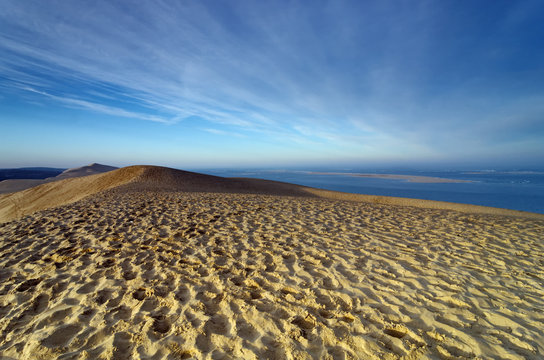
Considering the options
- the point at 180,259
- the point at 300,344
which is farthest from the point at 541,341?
the point at 180,259

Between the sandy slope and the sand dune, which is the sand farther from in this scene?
the sand dune

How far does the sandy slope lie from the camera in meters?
2.37

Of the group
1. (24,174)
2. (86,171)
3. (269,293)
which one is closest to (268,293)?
(269,293)

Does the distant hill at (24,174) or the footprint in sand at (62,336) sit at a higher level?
the footprint in sand at (62,336)

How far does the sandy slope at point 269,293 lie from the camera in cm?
237

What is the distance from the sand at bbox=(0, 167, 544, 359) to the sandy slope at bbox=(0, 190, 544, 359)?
0.02 metres

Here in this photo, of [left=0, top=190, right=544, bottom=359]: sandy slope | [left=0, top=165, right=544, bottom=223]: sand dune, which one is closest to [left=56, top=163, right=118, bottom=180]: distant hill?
[left=0, top=165, right=544, bottom=223]: sand dune

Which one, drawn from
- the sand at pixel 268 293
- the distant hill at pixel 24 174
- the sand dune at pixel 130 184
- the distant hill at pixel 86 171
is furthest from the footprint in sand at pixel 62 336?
the distant hill at pixel 24 174

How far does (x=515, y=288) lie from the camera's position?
3439 mm

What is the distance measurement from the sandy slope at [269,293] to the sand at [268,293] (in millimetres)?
18

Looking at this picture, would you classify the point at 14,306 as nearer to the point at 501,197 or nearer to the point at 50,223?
the point at 50,223

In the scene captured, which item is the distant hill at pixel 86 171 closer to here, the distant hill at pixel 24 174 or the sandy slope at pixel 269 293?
the distant hill at pixel 24 174

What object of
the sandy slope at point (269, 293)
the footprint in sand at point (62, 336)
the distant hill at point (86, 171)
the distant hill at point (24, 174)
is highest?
the sandy slope at point (269, 293)

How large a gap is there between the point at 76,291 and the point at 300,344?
10.8 feet
